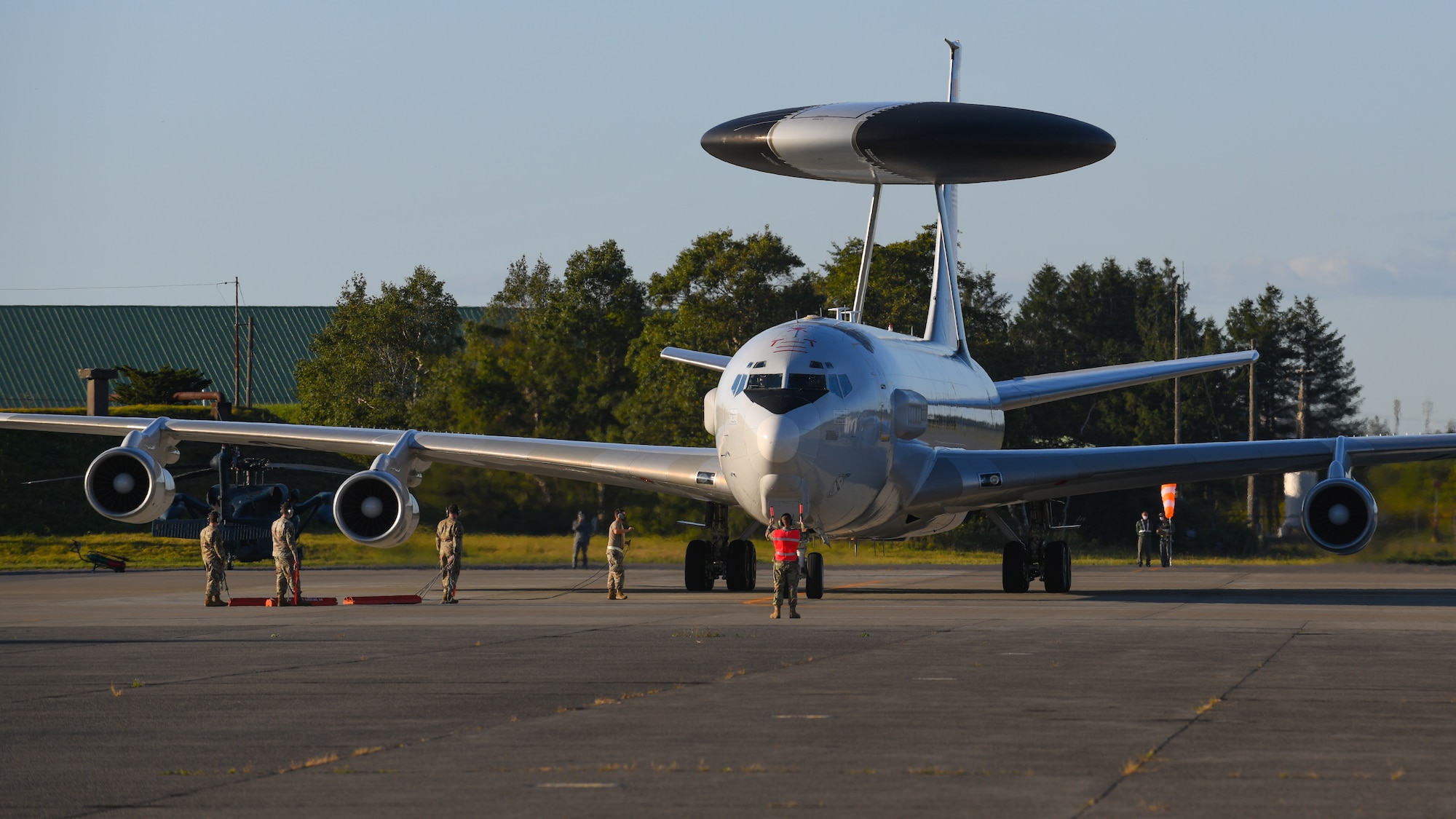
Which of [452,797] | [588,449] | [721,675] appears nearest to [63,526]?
[588,449]

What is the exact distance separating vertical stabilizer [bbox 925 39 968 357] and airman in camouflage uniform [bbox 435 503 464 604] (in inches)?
504

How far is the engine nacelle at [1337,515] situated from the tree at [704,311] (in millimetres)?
47163

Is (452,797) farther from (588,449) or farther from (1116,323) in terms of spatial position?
(1116,323)

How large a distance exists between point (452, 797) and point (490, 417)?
6632 centimetres

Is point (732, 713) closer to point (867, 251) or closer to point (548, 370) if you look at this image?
point (867, 251)

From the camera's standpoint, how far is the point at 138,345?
111438 mm

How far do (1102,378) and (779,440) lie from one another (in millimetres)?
11937

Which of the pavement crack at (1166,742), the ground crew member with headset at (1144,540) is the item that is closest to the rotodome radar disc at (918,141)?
the ground crew member with headset at (1144,540)

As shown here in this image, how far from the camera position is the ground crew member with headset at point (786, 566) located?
2380 centimetres

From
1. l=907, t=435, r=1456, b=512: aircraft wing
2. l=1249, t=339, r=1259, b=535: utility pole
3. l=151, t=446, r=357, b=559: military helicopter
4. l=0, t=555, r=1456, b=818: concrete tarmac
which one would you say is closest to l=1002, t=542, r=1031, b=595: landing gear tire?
l=907, t=435, r=1456, b=512: aircraft wing

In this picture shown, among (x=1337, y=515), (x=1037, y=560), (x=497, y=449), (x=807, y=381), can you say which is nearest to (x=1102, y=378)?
(x=1037, y=560)

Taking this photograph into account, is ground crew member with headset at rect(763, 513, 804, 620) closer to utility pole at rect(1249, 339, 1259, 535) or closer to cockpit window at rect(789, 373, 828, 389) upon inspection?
cockpit window at rect(789, 373, 828, 389)

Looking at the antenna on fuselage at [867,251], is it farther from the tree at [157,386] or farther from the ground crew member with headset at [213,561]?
the tree at [157,386]

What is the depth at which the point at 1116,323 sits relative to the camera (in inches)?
4769
